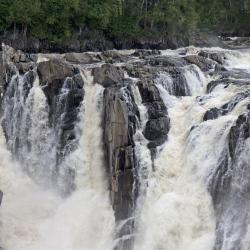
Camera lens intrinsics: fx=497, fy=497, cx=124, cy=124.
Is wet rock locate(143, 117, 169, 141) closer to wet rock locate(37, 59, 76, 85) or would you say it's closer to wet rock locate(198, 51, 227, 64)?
wet rock locate(37, 59, 76, 85)

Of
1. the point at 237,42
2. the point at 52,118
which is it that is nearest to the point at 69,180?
the point at 52,118

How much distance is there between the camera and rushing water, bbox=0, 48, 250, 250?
26719 mm

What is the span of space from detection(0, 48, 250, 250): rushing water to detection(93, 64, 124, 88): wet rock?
76 cm

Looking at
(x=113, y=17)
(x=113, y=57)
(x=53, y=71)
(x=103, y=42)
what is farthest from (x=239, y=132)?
(x=113, y=17)

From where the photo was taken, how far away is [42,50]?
59.3 metres

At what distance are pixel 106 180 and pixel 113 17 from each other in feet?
128

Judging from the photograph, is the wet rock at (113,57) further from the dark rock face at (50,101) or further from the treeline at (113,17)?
the treeline at (113,17)

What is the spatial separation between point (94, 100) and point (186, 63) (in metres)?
10.7

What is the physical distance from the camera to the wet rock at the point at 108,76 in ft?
114

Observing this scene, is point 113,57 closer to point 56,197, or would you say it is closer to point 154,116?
point 154,116

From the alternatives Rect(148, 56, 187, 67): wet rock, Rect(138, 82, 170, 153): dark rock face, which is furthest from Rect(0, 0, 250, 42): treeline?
Rect(138, 82, 170, 153): dark rock face

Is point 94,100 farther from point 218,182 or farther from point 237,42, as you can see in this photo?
point 237,42

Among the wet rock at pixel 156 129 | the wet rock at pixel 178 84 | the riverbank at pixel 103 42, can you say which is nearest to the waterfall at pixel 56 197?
the wet rock at pixel 156 129

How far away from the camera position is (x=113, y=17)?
66688mm
